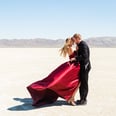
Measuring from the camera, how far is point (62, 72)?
10156mm

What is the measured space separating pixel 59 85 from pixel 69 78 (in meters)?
0.39

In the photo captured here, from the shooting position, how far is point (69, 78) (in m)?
10.2

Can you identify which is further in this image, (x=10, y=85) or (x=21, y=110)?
(x=10, y=85)

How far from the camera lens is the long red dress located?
9930mm

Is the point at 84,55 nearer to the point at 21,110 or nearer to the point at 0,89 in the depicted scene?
the point at 21,110

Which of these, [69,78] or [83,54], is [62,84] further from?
[83,54]

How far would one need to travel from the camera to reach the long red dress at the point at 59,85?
9.93m

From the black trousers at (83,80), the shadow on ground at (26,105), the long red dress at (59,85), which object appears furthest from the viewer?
the black trousers at (83,80)

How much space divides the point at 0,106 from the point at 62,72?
191cm

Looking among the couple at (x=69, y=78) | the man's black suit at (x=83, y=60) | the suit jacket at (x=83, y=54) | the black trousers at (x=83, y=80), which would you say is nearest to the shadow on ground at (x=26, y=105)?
the couple at (x=69, y=78)

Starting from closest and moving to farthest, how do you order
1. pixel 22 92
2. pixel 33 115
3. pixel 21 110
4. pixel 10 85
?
pixel 33 115, pixel 21 110, pixel 22 92, pixel 10 85

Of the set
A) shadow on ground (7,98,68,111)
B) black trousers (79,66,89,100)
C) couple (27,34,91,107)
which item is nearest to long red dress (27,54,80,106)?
couple (27,34,91,107)

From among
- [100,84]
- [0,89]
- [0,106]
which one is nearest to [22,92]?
[0,89]

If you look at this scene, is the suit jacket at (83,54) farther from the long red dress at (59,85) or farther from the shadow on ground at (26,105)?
the shadow on ground at (26,105)
